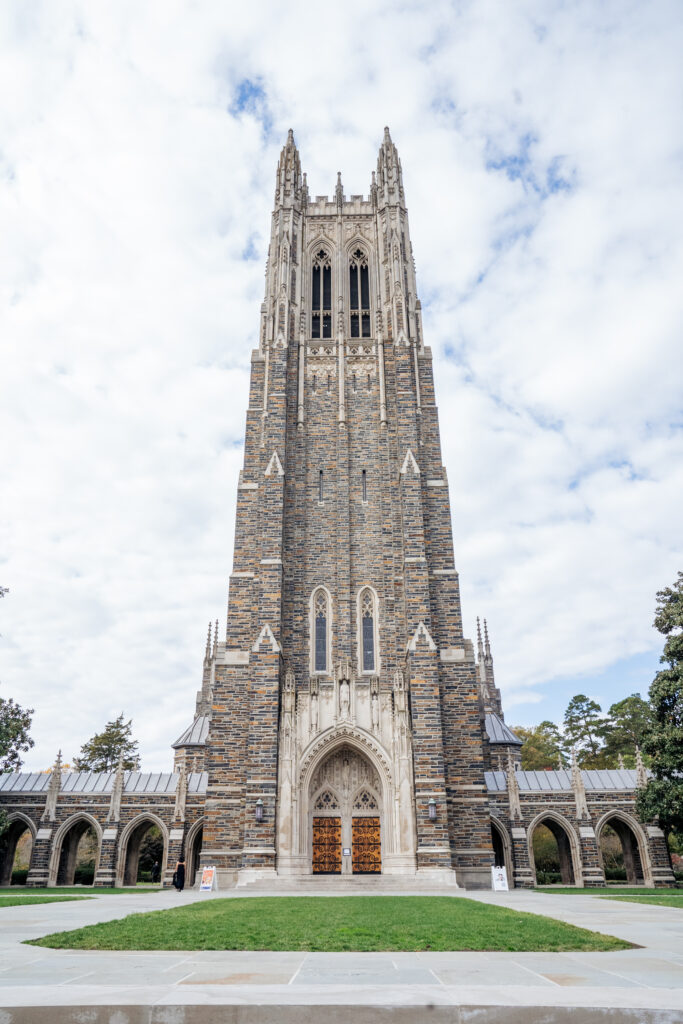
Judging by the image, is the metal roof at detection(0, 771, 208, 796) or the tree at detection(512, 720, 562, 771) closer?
the metal roof at detection(0, 771, 208, 796)

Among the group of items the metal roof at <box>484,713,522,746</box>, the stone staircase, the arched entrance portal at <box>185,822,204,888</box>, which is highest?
the metal roof at <box>484,713,522,746</box>

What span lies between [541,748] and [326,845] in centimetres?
4219

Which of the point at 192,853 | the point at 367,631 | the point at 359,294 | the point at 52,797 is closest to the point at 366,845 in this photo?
the point at 367,631

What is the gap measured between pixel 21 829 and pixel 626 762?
39.6 metres

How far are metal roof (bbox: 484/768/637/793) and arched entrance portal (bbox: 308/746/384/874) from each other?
32.0 feet

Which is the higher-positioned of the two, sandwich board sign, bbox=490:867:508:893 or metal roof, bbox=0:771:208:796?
metal roof, bbox=0:771:208:796

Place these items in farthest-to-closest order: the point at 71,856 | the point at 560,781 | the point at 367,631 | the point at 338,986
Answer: the point at 71,856 < the point at 560,781 < the point at 367,631 < the point at 338,986

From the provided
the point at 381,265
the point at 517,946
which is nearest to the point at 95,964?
the point at 517,946

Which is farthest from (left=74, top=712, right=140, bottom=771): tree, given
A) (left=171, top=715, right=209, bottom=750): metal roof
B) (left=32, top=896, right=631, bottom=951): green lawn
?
(left=32, top=896, right=631, bottom=951): green lawn

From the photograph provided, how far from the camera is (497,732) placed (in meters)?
39.8

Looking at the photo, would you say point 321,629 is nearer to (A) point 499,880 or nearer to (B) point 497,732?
(A) point 499,880

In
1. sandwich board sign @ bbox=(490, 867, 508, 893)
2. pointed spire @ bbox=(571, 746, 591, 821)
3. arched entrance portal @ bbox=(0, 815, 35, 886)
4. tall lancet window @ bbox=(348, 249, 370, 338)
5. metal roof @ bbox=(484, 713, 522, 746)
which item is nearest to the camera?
sandwich board sign @ bbox=(490, 867, 508, 893)

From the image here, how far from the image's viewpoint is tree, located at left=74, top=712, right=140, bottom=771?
5641cm

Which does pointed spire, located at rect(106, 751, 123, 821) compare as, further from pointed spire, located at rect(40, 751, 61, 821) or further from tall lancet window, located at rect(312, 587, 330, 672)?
tall lancet window, located at rect(312, 587, 330, 672)
